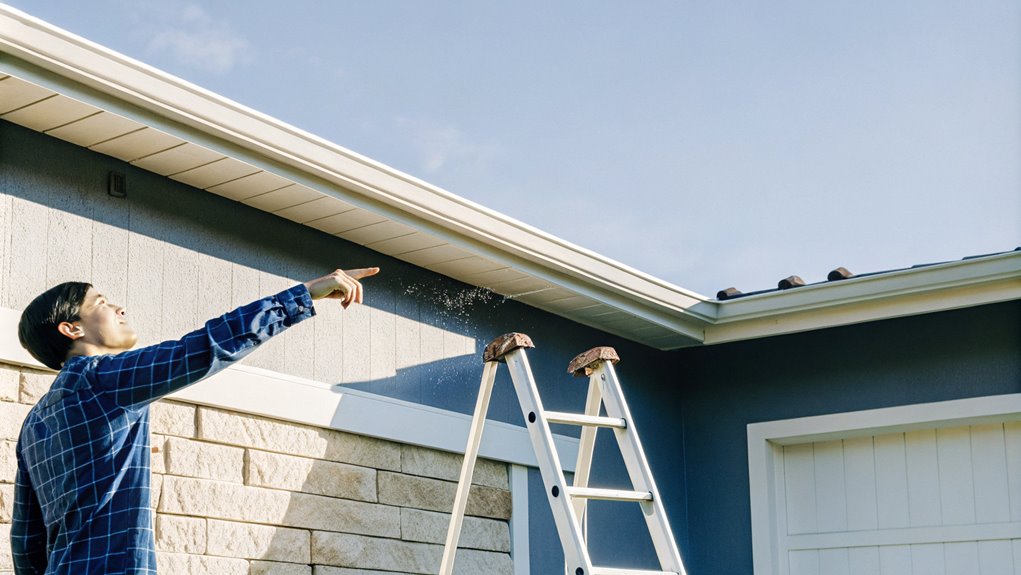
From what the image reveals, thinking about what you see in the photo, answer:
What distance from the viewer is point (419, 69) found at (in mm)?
10266


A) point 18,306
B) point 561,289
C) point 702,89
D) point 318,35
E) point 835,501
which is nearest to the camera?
point 18,306

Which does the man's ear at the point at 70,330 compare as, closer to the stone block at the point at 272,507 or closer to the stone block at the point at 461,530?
the stone block at the point at 272,507

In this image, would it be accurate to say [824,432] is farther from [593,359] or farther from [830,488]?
[593,359]

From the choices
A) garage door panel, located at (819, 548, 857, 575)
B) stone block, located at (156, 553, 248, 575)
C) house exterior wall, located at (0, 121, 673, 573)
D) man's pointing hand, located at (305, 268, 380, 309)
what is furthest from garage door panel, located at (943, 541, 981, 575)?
man's pointing hand, located at (305, 268, 380, 309)

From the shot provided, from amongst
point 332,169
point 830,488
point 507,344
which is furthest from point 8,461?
point 830,488

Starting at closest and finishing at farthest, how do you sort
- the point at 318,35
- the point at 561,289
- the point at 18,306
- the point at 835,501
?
1. the point at 18,306
2. the point at 561,289
3. the point at 835,501
4. the point at 318,35

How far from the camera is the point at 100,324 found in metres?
2.89

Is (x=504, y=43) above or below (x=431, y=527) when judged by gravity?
above

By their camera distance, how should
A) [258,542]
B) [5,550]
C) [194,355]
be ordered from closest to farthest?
[194,355]
[5,550]
[258,542]

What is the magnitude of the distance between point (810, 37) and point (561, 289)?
527cm

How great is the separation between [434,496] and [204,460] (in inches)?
43.7

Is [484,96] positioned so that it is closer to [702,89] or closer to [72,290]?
[702,89]

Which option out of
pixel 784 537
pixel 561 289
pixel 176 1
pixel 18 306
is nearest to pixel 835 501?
pixel 784 537

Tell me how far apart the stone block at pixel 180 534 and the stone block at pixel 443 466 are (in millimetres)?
970
